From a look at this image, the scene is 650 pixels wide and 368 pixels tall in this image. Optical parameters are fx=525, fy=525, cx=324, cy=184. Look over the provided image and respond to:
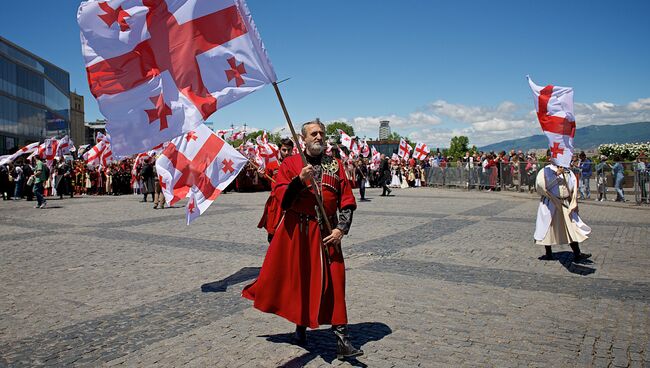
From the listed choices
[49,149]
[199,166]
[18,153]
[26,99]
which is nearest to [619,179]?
[199,166]

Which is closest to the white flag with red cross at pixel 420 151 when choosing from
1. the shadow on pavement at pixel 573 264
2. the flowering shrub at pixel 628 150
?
the flowering shrub at pixel 628 150

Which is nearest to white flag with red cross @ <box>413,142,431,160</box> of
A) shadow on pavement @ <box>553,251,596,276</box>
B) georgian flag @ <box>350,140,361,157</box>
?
georgian flag @ <box>350,140,361,157</box>

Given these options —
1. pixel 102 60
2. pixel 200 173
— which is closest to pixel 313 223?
pixel 102 60

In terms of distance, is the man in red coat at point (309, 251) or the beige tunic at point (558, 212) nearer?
the man in red coat at point (309, 251)

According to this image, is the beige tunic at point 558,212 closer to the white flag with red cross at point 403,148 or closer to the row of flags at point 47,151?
the row of flags at point 47,151

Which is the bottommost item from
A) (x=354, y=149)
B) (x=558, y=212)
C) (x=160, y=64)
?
(x=558, y=212)

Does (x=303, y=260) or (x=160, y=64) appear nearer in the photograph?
(x=303, y=260)

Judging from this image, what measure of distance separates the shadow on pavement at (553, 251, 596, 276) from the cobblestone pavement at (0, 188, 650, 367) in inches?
2.5

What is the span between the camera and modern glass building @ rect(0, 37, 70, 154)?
5509cm

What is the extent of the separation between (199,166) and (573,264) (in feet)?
19.6

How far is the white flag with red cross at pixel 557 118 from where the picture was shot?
8266mm

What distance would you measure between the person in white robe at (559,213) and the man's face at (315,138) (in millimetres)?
5344

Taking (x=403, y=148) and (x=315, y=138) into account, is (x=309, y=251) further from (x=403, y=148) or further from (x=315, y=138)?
(x=403, y=148)

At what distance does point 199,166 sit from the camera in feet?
26.5
